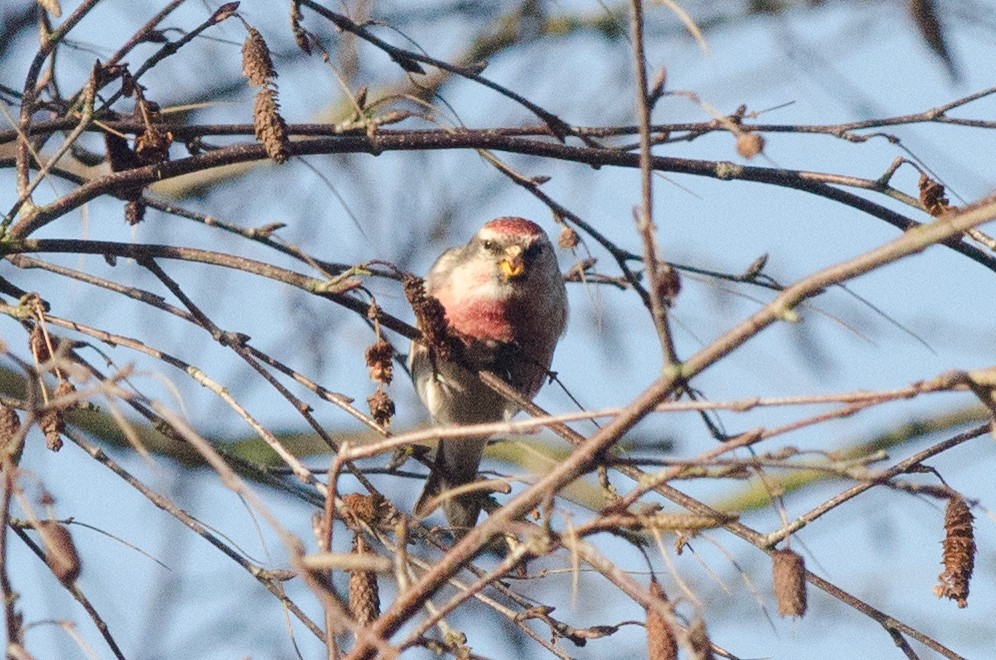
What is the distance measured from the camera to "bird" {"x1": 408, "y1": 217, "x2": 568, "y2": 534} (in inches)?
167

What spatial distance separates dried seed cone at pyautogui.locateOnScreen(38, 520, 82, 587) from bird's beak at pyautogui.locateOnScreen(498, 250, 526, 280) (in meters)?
2.58

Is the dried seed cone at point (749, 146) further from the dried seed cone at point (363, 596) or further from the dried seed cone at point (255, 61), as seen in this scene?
the dried seed cone at point (255, 61)

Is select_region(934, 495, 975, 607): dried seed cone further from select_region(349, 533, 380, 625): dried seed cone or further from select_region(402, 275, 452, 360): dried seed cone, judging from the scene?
select_region(402, 275, 452, 360): dried seed cone

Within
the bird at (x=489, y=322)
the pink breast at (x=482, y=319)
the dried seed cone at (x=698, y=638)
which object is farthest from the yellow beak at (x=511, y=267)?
the dried seed cone at (x=698, y=638)

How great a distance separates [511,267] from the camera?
170 inches

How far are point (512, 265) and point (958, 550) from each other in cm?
231

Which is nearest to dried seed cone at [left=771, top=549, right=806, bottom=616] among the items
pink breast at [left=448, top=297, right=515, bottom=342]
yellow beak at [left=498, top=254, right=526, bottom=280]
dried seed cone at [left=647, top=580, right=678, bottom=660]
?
dried seed cone at [left=647, top=580, right=678, bottom=660]

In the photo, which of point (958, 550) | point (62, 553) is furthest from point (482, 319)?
point (62, 553)

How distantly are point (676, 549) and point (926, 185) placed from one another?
82 centimetres

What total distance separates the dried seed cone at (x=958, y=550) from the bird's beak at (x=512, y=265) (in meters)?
2.26

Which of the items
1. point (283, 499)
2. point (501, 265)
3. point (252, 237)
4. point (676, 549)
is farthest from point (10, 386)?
point (676, 549)

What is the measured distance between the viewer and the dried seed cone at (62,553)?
177cm

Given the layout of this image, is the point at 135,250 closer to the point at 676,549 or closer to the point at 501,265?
the point at 676,549

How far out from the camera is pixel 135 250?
2.70 m
